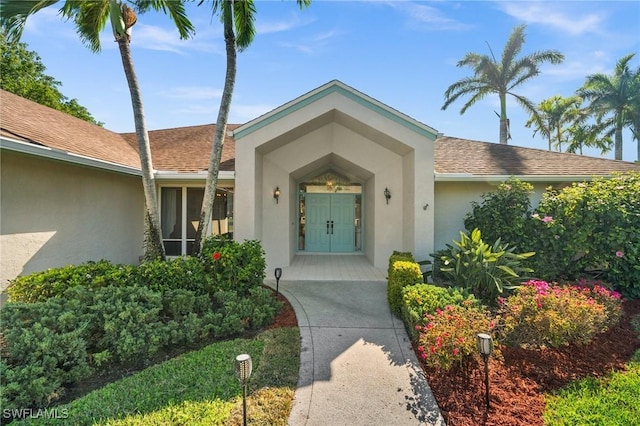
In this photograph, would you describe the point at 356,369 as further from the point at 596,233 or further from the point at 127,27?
the point at 127,27

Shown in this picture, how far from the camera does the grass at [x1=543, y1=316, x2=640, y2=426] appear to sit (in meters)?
3.35

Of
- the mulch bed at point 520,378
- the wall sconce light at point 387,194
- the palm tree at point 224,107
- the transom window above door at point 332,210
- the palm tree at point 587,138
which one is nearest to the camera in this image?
the mulch bed at point 520,378

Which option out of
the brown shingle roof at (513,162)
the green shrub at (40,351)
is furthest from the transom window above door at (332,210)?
the green shrub at (40,351)

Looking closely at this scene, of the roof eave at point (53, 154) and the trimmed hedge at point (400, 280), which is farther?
the trimmed hedge at point (400, 280)

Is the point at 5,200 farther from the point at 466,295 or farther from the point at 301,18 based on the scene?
the point at 466,295

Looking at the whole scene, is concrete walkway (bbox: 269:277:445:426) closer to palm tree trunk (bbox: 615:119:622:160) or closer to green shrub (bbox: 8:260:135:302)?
green shrub (bbox: 8:260:135:302)

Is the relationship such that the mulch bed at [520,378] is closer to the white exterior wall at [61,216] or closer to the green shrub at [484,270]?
the green shrub at [484,270]

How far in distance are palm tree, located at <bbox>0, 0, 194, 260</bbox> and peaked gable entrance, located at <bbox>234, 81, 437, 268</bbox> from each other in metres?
2.22

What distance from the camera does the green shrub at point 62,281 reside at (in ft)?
16.8

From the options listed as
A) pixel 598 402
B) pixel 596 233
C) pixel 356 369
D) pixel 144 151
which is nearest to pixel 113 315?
pixel 144 151

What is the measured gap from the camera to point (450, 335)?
165 inches

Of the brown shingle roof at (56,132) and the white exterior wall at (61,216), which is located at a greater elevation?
the brown shingle roof at (56,132)

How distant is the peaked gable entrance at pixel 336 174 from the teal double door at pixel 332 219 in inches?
1.9

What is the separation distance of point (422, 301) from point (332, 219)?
8.03m
